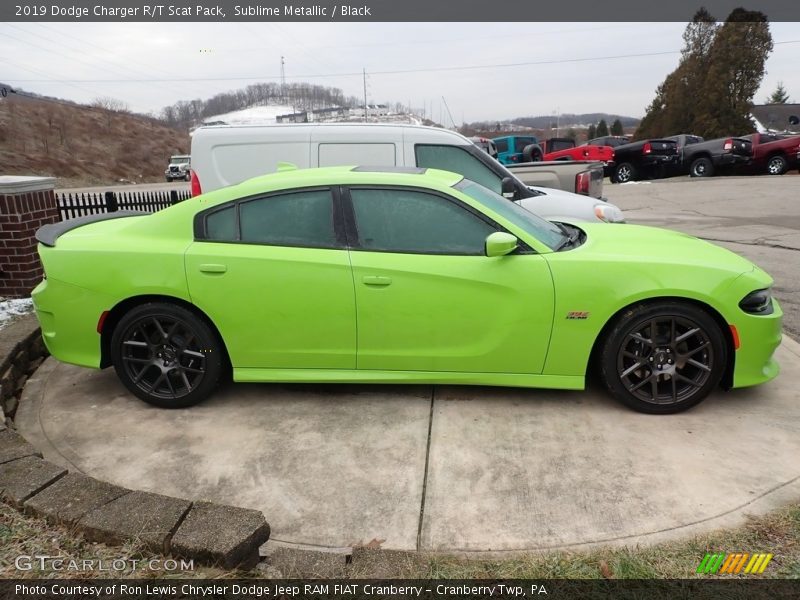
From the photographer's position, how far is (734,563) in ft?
7.55

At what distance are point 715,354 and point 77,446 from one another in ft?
12.6

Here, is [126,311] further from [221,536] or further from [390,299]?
[221,536]

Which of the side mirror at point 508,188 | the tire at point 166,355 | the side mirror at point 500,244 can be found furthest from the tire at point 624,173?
the tire at point 166,355

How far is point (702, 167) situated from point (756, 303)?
2012 centimetres

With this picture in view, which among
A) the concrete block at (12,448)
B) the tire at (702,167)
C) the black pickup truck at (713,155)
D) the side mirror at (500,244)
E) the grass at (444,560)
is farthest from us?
the tire at (702,167)

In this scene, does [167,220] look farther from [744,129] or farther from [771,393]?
[744,129]

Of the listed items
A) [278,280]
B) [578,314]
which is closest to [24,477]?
[278,280]

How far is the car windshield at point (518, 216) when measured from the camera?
3.75 metres

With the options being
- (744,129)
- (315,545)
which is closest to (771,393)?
(315,545)

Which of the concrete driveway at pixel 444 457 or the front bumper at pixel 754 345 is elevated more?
the front bumper at pixel 754 345

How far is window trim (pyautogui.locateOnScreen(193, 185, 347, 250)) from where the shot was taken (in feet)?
12.1

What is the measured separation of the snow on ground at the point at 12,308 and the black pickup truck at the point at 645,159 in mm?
20429

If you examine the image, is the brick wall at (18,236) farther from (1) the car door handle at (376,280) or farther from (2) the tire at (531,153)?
(2) the tire at (531,153)
